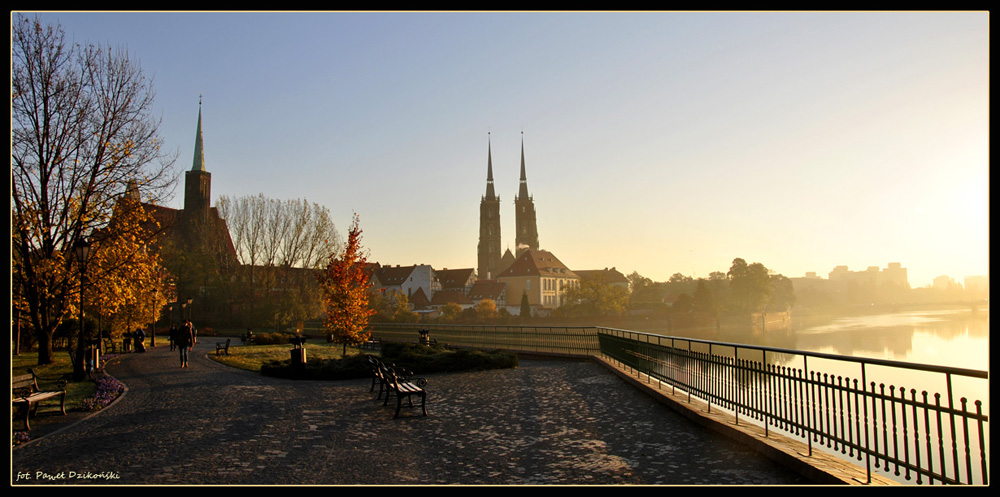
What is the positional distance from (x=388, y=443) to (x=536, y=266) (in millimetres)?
98509

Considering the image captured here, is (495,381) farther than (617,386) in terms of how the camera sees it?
Yes

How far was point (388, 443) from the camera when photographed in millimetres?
8680

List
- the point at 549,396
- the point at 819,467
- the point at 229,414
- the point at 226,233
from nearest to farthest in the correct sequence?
the point at 819,467 → the point at 229,414 → the point at 549,396 → the point at 226,233

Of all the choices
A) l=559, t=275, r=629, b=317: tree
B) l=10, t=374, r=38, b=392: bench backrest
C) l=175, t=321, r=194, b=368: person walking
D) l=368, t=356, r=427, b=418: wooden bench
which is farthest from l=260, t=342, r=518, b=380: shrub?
l=559, t=275, r=629, b=317: tree

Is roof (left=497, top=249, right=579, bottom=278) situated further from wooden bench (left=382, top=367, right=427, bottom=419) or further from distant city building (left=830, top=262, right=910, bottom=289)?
wooden bench (left=382, top=367, right=427, bottom=419)

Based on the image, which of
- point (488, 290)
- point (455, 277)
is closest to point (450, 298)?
point (488, 290)

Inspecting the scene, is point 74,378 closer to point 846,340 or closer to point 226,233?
point 226,233

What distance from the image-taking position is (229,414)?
36.6 feet

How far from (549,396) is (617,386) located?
83.8 inches

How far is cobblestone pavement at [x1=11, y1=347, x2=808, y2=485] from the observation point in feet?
22.2

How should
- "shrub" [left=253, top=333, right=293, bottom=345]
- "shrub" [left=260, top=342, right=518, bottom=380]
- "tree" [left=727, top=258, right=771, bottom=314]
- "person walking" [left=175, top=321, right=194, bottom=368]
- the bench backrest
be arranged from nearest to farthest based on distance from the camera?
the bench backrest, "shrub" [left=260, top=342, right=518, bottom=380], "person walking" [left=175, top=321, right=194, bottom=368], "shrub" [left=253, top=333, right=293, bottom=345], "tree" [left=727, top=258, right=771, bottom=314]

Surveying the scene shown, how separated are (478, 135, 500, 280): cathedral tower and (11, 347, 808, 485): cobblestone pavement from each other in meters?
127
